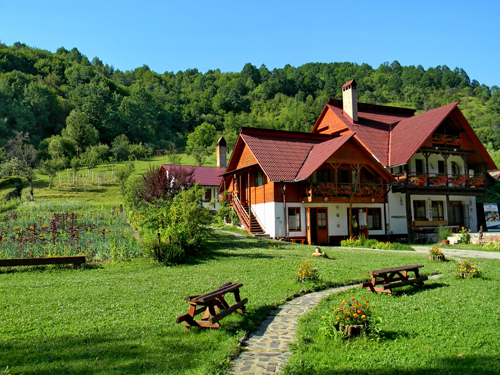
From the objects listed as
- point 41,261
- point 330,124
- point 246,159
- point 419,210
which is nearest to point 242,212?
point 246,159

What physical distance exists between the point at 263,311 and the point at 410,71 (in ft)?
460

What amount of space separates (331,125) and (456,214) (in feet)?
38.0

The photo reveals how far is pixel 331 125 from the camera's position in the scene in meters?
30.3

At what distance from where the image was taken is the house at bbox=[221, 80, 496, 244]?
22.9m

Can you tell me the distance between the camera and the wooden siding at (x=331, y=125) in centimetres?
2896

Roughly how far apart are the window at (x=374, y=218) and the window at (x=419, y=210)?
3.30m

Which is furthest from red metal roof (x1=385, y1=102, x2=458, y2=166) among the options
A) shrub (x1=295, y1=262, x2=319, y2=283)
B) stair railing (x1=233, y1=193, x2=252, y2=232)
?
shrub (x1=295, y1=262, x2=319, y2=283)

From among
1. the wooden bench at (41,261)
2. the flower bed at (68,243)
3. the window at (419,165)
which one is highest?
the window at (419,165)

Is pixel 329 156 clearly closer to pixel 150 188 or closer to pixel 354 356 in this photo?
pixel 150 188

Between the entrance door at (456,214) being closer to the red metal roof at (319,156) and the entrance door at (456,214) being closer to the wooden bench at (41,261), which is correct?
the red metal roof at (319,156)

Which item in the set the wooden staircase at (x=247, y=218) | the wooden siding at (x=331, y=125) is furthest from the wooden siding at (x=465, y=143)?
the wooden staircase at (x=247, y=218)

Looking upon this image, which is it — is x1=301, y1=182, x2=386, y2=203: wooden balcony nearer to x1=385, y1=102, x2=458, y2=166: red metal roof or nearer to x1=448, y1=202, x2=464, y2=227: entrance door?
x1=385, y1=102, x2=458, y2=166: red metal roof

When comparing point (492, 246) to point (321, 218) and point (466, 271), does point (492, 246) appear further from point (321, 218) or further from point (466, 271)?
point (466, 271)

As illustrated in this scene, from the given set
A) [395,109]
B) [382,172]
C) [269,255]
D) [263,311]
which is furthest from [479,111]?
[263,311]
